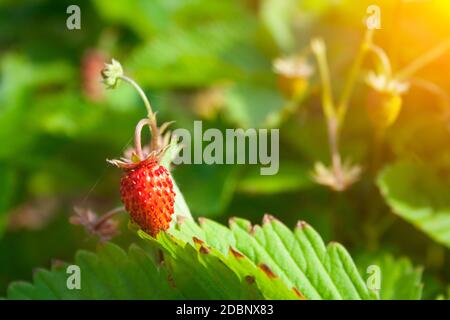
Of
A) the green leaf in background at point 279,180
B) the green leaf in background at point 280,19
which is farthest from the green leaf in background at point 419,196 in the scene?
the green leaf in background at point 280,19

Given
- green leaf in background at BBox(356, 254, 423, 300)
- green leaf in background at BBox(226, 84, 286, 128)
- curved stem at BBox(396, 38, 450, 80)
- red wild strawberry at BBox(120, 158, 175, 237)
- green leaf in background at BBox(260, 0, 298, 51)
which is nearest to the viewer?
red wild strawberry at BBox(120, 158, 175, 237)

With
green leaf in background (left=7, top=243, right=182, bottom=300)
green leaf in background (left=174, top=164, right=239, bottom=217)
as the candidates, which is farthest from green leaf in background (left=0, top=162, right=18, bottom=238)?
green leaf in background (left=7, top=243, right=182, bottom=300)

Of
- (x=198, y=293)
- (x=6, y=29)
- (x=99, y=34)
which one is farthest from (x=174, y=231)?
(x=6, y=29)

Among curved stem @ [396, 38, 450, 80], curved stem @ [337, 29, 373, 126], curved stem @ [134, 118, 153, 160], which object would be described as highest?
curved stem @ [396, 38, 450, 80]

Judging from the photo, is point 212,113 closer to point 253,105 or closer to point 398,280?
point 253,105

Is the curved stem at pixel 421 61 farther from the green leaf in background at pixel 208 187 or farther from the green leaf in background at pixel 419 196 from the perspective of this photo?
the green leaf in background at pixel 208 187

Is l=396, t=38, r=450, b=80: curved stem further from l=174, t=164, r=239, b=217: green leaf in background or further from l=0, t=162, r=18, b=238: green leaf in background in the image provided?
l=0, t=162, r=18, b=238: green leaf in background
